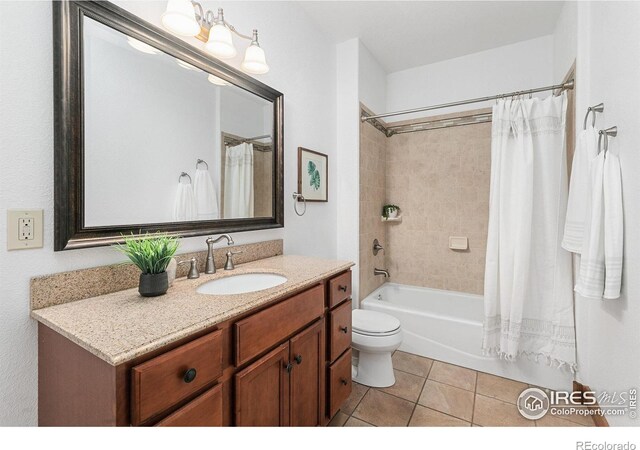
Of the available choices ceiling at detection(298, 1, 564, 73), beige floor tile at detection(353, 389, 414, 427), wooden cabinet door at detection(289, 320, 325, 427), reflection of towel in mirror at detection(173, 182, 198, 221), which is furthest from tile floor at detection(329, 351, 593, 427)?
ceiling at detection(298, 1, 564, 73)

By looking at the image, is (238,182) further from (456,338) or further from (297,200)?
(456,338)

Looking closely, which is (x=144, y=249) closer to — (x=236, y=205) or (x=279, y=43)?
(x=236, y=205)

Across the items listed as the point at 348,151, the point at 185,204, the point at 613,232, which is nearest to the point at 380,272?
the point at 348,151

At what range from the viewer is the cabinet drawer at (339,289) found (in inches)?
59.6

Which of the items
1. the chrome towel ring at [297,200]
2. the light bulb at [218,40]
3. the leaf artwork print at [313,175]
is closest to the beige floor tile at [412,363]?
the chrome towel ring at [297,200]

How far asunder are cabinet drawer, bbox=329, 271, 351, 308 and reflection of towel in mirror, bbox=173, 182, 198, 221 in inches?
29.9

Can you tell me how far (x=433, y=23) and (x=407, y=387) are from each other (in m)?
2.72

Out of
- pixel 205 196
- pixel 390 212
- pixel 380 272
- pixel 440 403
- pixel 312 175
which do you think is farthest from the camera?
pixel 390 212

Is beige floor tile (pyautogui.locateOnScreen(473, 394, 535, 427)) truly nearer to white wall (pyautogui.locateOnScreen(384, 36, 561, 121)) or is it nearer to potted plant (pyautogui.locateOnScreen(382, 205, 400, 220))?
potted plant (pyautogui.locateOnScreen(382, 205, 400, 220))

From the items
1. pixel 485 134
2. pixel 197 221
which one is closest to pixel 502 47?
Answer: pixel 485 134

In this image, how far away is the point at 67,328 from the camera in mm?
775

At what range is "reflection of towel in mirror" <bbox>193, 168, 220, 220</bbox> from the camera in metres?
1.42

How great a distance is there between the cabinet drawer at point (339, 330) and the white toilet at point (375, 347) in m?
0.30

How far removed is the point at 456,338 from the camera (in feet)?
7.50
